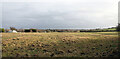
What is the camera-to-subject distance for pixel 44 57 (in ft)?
17.5

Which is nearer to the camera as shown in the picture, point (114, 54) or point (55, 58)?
point (55, 58)

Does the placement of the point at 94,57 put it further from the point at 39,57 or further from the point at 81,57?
the point at 39,57

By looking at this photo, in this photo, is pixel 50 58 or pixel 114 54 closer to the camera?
pixel 50 58

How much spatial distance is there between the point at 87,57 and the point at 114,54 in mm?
1745

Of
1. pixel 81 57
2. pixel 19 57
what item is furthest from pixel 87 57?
pixel 19 57

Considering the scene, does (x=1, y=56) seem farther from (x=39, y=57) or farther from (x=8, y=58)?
(x=39, y=57)

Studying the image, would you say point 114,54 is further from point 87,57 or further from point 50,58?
point 50,58

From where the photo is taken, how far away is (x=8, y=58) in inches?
204

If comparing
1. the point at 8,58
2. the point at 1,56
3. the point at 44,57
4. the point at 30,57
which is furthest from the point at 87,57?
the point at 1,56

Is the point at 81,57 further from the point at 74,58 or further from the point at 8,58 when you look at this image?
the point at 8,58

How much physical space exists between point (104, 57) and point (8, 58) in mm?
5248

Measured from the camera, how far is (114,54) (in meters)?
→ 5.67

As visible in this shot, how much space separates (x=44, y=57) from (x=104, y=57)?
3329mm

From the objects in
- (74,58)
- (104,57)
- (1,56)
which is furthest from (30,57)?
(104,57)
